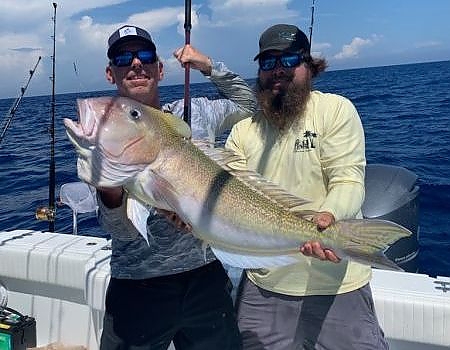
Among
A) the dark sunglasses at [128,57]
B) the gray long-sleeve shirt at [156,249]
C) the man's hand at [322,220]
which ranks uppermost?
the dark sunglasses at [128,57]

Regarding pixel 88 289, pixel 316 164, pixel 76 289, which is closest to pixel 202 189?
pixel 316 164

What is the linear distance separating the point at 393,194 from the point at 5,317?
145 inches

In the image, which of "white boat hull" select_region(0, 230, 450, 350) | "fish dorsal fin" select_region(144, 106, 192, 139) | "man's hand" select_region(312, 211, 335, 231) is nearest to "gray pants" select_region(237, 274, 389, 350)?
"white boat hull" select_region(0, 230, 450, 350)

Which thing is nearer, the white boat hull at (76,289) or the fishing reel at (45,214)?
the white boat hull at (76,289)

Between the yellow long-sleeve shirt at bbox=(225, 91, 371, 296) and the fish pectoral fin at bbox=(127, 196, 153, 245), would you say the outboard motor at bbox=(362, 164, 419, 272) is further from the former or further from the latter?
the fish pectoral fin at bbox=(127, 196, 153, 245)

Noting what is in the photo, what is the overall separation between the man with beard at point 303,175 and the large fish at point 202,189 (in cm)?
58

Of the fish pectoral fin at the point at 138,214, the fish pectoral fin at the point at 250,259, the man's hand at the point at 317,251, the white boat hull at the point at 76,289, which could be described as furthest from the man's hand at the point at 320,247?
the white boat hull at the point at 76,289

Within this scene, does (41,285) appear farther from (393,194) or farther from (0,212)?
(0,212)

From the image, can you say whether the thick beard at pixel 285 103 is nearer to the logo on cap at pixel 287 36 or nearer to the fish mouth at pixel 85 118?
the logo on cap at pixel 287 36

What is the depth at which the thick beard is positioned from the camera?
3184 mm

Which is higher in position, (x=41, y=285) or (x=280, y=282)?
(x=280, y=282)

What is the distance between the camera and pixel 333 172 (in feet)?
9.86

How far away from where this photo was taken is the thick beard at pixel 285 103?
125 inches

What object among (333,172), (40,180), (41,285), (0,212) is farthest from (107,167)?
(40,180)
